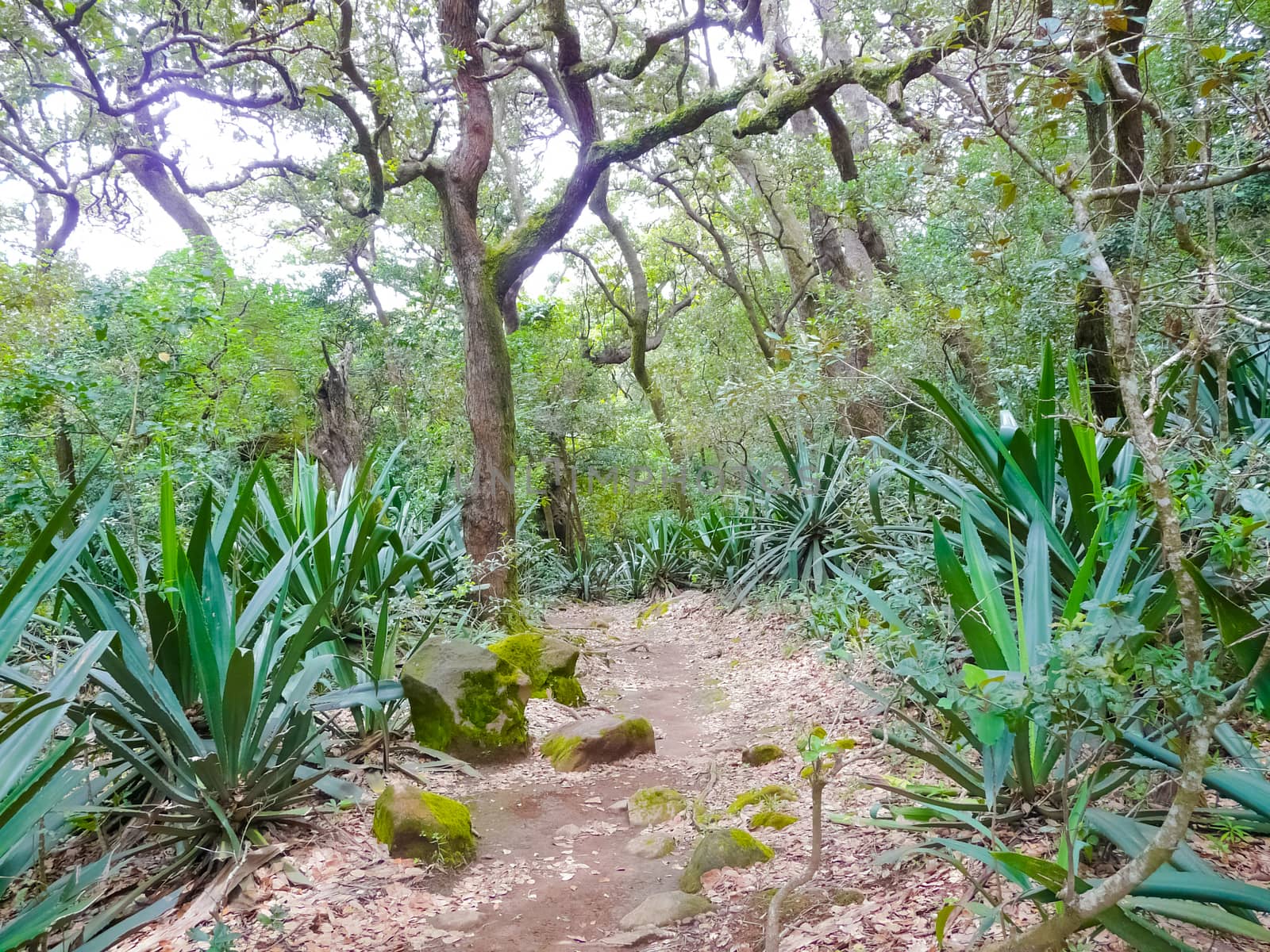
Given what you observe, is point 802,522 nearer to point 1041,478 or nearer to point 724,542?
point 724,542

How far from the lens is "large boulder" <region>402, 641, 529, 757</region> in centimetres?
373

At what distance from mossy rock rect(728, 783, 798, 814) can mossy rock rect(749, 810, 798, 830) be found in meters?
0.16

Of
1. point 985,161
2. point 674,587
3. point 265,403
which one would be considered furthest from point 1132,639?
point 265,403

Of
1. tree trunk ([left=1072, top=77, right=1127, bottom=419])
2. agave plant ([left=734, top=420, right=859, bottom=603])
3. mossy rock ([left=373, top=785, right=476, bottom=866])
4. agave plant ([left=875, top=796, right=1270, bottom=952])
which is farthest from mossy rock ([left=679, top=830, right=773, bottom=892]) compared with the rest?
agave plant ([left=734, top=420, right=859, bottom=603])

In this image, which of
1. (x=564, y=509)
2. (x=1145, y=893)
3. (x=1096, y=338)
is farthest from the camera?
(x=564, y=509)

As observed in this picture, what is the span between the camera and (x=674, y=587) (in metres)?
9.65

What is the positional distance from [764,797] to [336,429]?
6.30 m

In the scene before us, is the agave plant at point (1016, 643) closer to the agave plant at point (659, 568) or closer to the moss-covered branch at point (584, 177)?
the moss-covered branch at point (584, 177)

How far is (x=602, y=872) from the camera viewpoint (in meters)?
2.68

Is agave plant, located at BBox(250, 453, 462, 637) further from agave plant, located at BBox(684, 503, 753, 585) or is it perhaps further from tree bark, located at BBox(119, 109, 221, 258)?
tree bark, located at BBox(119, 109, 221, 258)

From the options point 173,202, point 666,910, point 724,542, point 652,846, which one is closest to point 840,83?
point 724,542

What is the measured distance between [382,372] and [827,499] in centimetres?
625

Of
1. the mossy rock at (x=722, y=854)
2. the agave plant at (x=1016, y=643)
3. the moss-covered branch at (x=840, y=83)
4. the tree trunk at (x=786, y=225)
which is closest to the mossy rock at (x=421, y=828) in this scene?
the mossy rock at (x=722, y=854)

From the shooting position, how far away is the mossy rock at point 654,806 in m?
3.10
